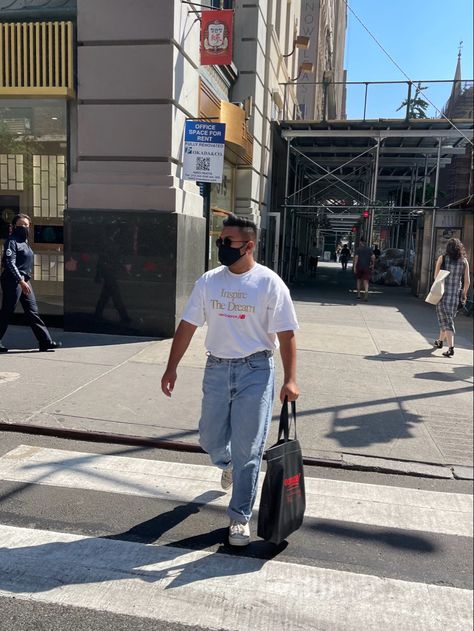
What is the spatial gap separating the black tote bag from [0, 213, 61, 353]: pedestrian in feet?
17.4

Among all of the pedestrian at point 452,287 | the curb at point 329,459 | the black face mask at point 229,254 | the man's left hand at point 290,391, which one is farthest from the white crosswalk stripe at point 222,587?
the pedestrian at point 452,287

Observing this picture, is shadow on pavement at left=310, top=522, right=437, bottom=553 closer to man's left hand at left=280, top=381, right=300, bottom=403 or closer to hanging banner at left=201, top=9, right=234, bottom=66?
man's left hand at left=280, top=381, right=300, bottom=403

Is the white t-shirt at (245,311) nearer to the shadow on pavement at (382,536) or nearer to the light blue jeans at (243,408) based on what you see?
the light blue jeans at (243,408)

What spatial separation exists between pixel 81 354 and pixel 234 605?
17.7 ft

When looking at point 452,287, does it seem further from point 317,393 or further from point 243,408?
point 243,408

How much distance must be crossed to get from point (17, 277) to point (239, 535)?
5.25 m

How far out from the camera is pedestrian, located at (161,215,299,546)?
3.17m

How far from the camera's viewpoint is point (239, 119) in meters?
11.8

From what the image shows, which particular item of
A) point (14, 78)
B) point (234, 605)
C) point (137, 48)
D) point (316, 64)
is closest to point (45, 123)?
point (14, 78)

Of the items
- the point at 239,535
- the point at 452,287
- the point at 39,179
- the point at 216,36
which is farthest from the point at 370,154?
the point at 239,535

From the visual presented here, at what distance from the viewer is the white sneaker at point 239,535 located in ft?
10.5

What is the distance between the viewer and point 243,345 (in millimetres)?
3193

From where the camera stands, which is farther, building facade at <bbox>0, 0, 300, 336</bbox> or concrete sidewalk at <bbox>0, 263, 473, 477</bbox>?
building facade at <bbox>0, 0, 300, 336</bbox>

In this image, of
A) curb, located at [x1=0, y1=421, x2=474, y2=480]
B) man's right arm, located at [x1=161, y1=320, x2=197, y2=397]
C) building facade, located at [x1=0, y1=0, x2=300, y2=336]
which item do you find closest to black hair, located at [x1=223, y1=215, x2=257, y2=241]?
man's right arm, located at [x1=161, y1=320, x2=197, y2=397]
